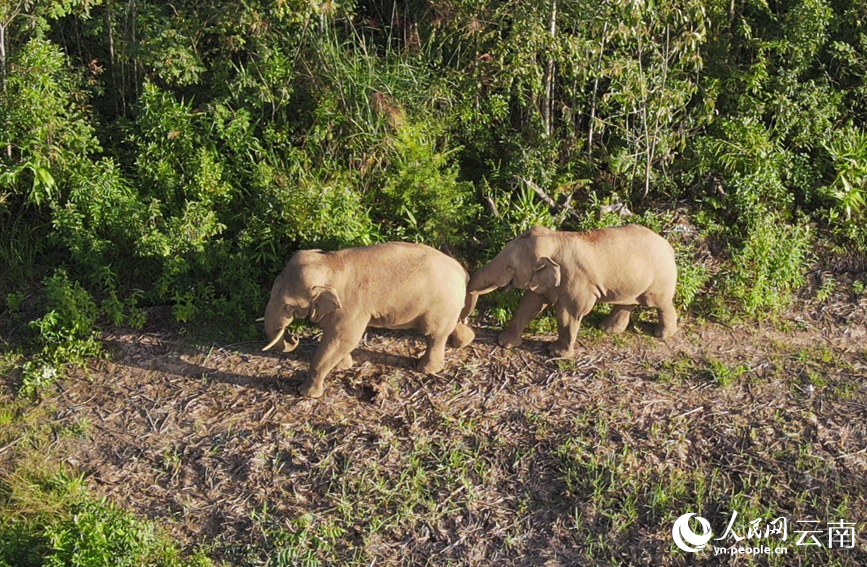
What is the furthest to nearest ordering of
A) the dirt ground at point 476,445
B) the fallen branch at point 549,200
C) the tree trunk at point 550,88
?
the fallen branch at point 549,200 → the tree trunk at point 550,88 → the dirt ground at point 476,445

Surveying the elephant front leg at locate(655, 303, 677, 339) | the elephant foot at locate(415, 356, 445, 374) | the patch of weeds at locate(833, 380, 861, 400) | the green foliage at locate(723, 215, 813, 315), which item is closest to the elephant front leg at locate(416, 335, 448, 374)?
the elephant foot at locate(415, 356, 445, 374)

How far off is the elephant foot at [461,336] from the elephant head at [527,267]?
42cm

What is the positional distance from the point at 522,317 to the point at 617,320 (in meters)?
0.90

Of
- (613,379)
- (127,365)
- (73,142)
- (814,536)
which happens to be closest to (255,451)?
(127,365)

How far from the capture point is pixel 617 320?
8.27 metres

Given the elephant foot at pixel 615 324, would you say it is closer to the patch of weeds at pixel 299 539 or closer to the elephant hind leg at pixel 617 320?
the elephant hind leg at pixel 617 320

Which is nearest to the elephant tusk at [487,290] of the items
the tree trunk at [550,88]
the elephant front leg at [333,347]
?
the elephant front leg at [333,347]

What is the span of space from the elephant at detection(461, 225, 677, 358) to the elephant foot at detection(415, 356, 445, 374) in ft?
1.86

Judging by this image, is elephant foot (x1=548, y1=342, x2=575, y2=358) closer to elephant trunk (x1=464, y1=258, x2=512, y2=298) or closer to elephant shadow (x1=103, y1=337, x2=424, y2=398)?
elephant trunk (x1=464, y1=258, x2=512, y2=298)

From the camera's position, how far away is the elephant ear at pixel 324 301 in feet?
23.3

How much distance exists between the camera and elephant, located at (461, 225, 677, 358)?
760cm

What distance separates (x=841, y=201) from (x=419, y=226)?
423cm

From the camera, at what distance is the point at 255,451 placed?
274 inches

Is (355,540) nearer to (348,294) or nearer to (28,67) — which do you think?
(348,294)
